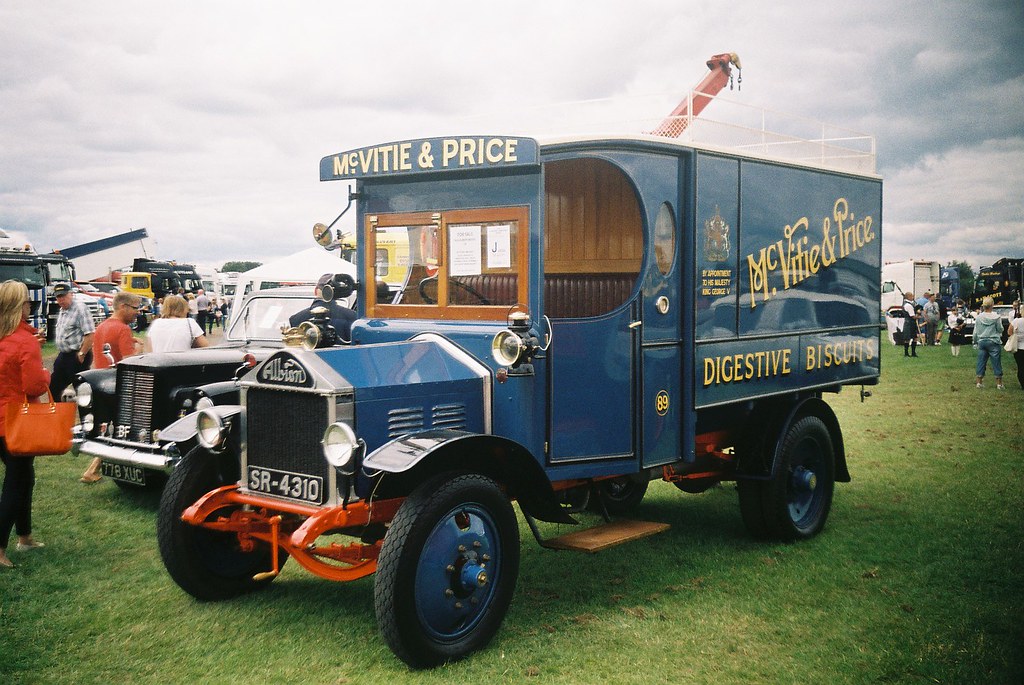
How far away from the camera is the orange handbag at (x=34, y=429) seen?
5617 millimetres

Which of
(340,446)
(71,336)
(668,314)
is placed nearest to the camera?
(340,446)

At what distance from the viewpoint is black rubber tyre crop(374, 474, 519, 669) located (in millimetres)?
4059

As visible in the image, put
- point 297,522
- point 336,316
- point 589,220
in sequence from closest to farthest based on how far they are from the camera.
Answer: point 297,522
point 589,220
point 336,316

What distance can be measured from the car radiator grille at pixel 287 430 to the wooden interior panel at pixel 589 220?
227cm

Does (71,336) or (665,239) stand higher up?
(665,239)

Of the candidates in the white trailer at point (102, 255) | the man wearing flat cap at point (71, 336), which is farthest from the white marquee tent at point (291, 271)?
the white trailer at point (102, 255)

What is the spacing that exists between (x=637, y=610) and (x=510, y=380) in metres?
1.59

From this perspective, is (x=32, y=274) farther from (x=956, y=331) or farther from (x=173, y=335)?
(x=956, y=331)

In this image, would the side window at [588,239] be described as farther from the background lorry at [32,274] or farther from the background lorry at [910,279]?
the background lorry at [910,279]

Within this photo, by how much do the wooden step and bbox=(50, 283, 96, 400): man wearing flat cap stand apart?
21.3 feet

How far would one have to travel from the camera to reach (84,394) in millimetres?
7641

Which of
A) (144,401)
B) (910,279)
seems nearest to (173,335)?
(144,401)

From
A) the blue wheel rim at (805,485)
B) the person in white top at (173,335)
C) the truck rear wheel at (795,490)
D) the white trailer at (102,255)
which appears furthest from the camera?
the white trailer at (102,255)

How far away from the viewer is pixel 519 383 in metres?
4.86
